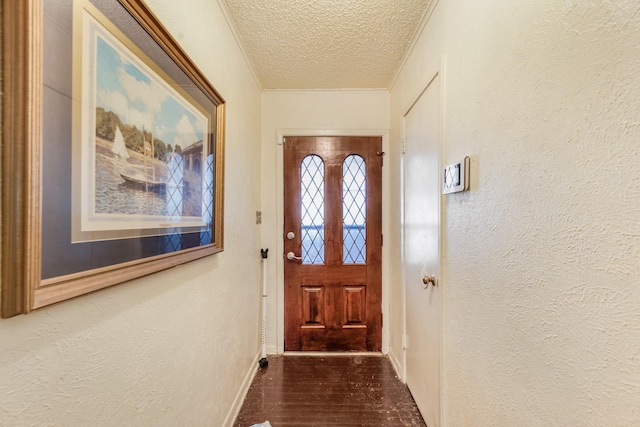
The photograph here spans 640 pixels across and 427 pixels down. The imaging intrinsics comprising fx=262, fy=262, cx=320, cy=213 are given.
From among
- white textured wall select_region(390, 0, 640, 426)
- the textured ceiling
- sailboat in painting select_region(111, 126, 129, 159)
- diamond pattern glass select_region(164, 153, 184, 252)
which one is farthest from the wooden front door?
sailboat in painting select_region(111, 126, 129, 159)

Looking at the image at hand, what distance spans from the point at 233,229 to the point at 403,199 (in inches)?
49.0

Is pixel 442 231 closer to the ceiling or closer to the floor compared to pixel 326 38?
closer to the floor


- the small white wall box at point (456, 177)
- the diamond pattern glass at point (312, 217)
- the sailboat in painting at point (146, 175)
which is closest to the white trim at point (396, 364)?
the diamond pattern glass at point (312, 217)

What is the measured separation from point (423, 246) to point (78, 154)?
61.5 inches

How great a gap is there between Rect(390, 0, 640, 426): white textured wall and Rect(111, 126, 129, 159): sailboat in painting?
1.13m

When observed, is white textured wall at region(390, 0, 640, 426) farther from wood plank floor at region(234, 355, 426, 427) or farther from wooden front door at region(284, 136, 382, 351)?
wooden front door at region(284, 136, 382, 351)

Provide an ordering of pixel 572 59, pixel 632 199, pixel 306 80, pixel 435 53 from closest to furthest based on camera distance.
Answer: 1. pixel 632 199
2. pixel 572 59
3. pixel 435 53
4. pixel 306 80

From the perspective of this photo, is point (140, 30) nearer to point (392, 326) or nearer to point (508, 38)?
point (508, 38)

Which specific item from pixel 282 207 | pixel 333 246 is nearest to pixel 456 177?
pixel 333 246

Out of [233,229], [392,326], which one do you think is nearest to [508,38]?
[233,229]

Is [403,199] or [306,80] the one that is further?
[306,80]

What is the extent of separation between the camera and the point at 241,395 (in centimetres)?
173

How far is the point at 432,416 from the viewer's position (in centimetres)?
146

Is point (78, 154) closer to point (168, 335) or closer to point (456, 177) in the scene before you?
point (168, 335)
